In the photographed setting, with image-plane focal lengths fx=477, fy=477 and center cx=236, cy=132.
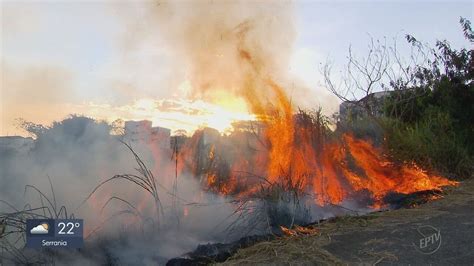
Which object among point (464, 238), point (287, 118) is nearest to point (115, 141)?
point (287, 118)

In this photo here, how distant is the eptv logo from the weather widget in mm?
3749

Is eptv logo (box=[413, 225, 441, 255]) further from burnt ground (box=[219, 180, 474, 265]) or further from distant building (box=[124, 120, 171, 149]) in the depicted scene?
distant building (box=[124, 120, 171, 149])

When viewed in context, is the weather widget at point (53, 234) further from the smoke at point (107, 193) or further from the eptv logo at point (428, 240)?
the eptv logo at point (428, 240)

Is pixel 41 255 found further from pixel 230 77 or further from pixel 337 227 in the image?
pixel 230 77

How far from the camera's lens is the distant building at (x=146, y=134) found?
732cm

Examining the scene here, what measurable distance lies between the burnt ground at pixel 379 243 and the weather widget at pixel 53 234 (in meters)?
1.79

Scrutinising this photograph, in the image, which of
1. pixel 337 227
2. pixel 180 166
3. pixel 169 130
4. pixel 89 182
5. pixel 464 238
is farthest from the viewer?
pixel 169 130

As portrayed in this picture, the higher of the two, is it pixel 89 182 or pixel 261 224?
pixel 89 182

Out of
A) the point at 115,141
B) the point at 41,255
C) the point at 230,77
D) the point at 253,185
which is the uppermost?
the point at 230,77

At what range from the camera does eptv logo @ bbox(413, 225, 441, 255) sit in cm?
489

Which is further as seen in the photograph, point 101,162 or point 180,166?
Answer: point 180,166

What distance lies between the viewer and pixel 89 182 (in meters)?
6.55

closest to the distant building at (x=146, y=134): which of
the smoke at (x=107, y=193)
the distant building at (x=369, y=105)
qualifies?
the smoke at (x=107, y=193)

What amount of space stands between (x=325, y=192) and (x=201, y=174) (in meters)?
2.19
